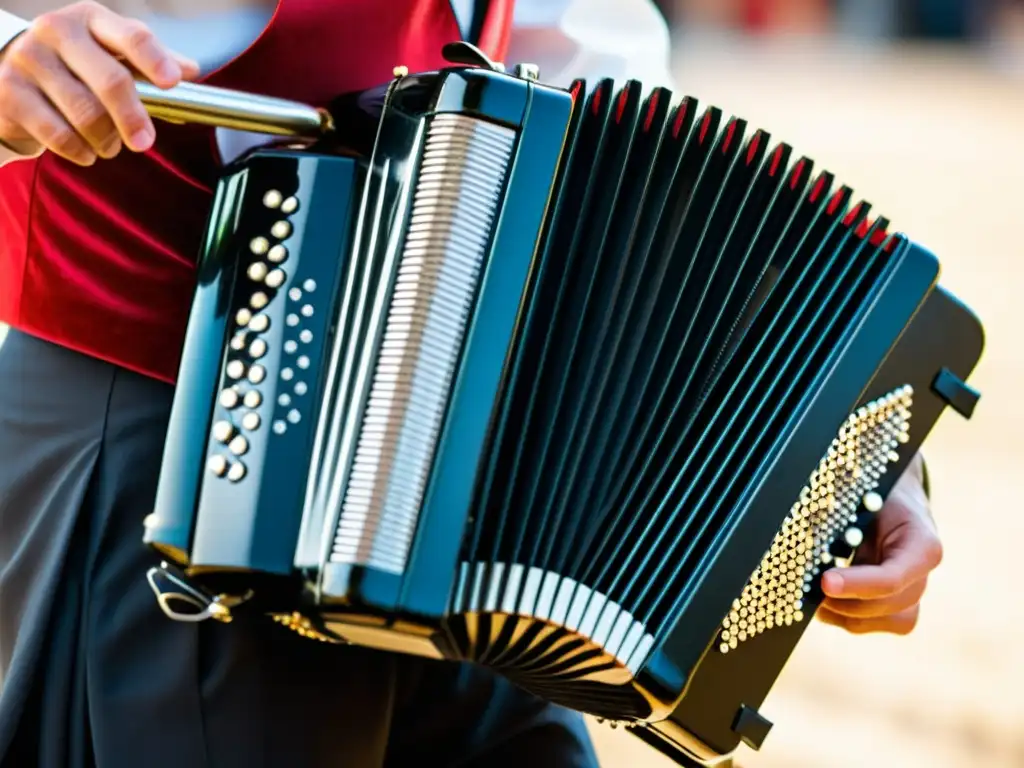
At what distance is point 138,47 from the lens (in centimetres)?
83

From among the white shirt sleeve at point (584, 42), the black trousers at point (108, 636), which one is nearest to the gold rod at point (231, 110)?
the black trousers at point (108, 636)

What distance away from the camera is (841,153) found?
666 cm

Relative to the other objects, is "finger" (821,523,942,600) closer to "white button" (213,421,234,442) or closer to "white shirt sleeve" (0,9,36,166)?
"white button" (213,421,234,442)

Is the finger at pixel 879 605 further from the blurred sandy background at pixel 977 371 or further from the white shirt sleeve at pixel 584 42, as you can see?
the blurred sandy background at pixel 977 371

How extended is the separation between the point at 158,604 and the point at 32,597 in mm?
96

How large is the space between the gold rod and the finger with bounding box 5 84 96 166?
5 cm

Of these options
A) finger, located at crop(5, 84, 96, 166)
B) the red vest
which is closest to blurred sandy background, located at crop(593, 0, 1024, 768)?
the red vest

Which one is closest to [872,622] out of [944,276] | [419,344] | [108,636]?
[419,344]

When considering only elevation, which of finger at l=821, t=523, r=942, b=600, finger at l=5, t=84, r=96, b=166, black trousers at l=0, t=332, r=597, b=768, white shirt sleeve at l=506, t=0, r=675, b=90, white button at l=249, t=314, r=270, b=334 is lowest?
black trousers at l=0, t=332, r=597, b=768

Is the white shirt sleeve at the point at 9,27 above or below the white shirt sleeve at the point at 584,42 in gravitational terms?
below

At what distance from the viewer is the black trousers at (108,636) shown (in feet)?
3.39

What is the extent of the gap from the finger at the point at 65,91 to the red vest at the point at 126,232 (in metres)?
0.18

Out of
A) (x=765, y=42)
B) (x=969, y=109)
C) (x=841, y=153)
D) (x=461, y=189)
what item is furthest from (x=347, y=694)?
(x=765, y=42)

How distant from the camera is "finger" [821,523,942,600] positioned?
1.12 metres
